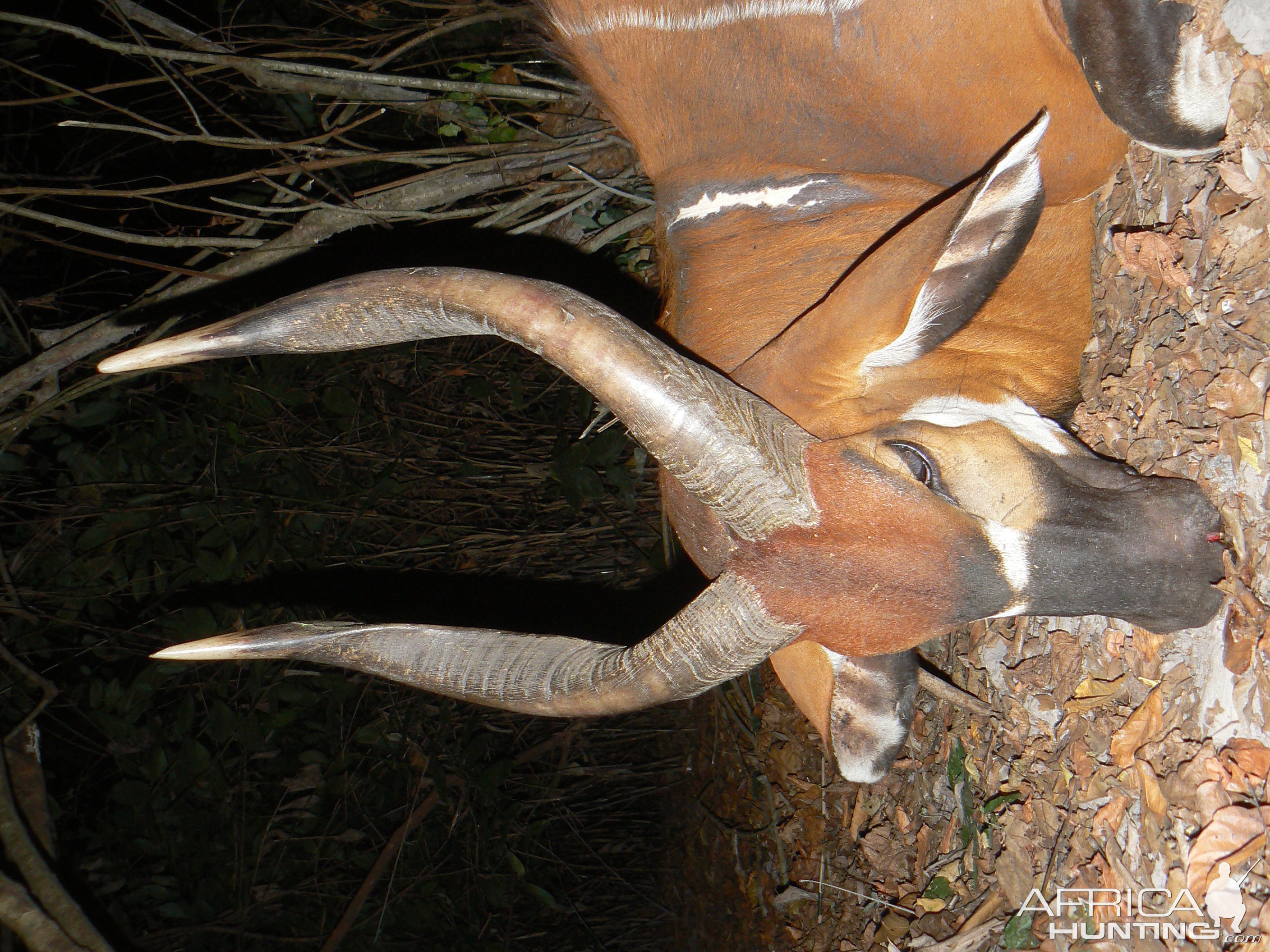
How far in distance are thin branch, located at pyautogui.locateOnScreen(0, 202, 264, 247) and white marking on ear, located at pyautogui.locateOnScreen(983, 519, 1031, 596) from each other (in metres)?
3.90

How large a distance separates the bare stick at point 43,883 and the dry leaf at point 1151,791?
445 centimetres

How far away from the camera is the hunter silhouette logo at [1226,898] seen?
7.94 ft

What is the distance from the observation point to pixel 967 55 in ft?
8.50

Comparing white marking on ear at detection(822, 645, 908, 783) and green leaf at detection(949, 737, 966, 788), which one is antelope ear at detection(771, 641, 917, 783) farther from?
green leaf at detection(949, 737, 966, 788)

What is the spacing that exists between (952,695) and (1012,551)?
5.20 feet

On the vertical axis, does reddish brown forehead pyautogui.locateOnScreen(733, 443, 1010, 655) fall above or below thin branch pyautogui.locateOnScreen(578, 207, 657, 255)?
below

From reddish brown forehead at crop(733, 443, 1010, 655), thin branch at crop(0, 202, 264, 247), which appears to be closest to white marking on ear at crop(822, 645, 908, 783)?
reddish brown forehead at crop(733, 443, 1010, 655)

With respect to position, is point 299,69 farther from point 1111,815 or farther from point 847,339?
point 1111,815

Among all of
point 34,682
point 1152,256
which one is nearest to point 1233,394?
point 1152,256

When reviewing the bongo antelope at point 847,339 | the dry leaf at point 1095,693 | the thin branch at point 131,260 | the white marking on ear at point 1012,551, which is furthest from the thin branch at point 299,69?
the dry leaf at point 1095,693

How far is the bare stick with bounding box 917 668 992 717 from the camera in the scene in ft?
11.9

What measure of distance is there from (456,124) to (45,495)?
3.71 metres

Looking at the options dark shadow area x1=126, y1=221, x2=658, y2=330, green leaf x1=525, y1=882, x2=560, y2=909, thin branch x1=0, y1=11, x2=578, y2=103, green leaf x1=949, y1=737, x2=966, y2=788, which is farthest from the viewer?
green leaf x1=525, y1=882, x2=560, y2=909

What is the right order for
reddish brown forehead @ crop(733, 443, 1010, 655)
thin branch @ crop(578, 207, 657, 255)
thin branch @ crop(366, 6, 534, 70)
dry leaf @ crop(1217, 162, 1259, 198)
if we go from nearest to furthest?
reddish brown forehead @ crop(733, 443, 1010, 655)
dry leaf @ crop(1217, 162, 1259, 198)
thin branch @ crop(366, 6, 534, 70)
thin branch @ crop(578, 207, 657, 255)
